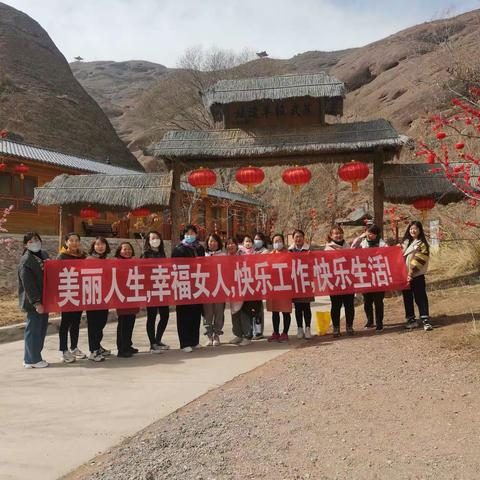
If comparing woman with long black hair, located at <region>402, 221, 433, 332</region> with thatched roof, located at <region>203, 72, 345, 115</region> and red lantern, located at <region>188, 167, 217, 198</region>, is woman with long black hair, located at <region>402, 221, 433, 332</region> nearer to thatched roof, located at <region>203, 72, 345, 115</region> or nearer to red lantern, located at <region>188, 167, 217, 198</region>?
red lantern, located at <region>188, 167, 217, 198</region>

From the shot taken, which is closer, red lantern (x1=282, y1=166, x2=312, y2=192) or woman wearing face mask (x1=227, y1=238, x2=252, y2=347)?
woman wearing face mask (x1=227, y1=238, x2=252, y2=347)

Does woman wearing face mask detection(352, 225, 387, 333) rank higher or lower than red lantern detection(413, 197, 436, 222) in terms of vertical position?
lower

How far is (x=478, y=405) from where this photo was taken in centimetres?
340

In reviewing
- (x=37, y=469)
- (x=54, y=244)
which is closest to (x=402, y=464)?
(x=37, y=469)

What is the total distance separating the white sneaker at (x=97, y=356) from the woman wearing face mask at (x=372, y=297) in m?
3.88

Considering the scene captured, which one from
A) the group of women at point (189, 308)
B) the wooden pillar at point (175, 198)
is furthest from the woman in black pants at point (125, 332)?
the wooden pillar at point (175, 198)

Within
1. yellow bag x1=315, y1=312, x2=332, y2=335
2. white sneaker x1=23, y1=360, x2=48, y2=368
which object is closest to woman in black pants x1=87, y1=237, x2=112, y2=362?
white sneaker x1=23, y1=360, x2=48, y2=368

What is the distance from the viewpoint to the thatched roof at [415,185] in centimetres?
949

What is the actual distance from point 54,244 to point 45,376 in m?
9.88

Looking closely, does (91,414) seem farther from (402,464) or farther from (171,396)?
(402,464)

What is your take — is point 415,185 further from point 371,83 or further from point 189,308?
point 371,83

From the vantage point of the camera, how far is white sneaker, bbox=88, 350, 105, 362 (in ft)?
18.9

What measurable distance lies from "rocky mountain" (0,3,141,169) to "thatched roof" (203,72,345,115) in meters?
29.6

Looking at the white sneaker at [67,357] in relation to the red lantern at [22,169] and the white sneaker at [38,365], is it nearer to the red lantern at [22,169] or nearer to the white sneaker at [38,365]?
the white sneaker at [38,365]
